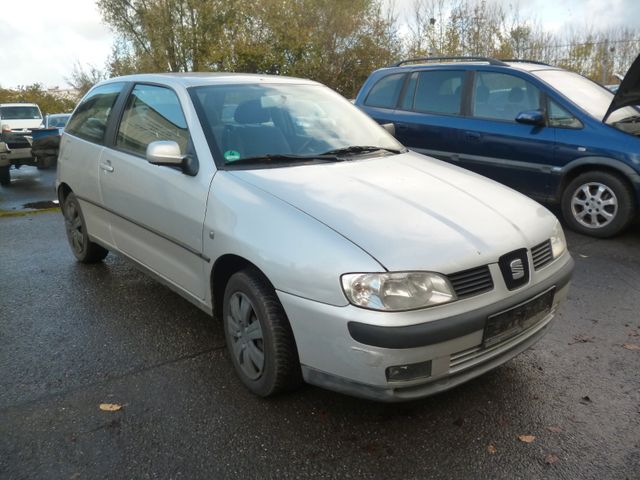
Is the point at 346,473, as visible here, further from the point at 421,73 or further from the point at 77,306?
the point at 421,73

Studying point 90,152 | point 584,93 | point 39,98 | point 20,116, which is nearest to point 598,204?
point 584,93

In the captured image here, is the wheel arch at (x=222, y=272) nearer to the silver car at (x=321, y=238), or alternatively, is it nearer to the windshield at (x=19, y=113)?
the silver car at (x=321, y=238)

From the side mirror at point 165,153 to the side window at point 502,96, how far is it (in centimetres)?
423

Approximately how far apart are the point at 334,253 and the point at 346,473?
919 mm

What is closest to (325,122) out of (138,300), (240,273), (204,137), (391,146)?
(391,146)

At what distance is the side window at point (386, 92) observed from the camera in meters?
7.15

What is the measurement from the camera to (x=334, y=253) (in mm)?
2393

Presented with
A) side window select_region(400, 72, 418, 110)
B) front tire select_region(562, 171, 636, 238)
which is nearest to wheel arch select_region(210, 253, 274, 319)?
front tire select_region(562, 171, 636, 238)

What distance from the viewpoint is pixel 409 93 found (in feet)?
23.0

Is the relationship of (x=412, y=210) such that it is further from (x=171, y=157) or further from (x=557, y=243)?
(x=171, y=157)

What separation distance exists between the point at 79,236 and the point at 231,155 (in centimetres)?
255

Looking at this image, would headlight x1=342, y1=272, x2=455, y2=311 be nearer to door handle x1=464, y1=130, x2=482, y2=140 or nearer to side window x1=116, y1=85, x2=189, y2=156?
side window x1=116, y1=85, x2=189, y2=156

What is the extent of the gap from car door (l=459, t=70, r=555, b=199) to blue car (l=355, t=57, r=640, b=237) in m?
0.01

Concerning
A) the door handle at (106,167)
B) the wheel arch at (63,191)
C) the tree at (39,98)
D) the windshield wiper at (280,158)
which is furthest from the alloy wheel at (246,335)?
the tree at (39,98)
